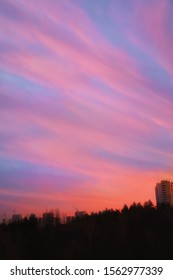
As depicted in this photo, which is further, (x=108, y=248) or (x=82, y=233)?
(x=82, y=233)

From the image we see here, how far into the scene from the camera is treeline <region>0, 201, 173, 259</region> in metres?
11.8

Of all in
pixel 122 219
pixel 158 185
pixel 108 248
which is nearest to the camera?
pixel 108 248

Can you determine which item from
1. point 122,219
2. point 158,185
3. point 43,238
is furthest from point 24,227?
point 158,185

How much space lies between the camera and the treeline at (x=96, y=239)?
11.8 metres

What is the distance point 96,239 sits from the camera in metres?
12.7

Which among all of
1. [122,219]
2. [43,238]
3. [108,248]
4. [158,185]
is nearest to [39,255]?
[43,238]

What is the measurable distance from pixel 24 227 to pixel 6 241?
3.00 m
